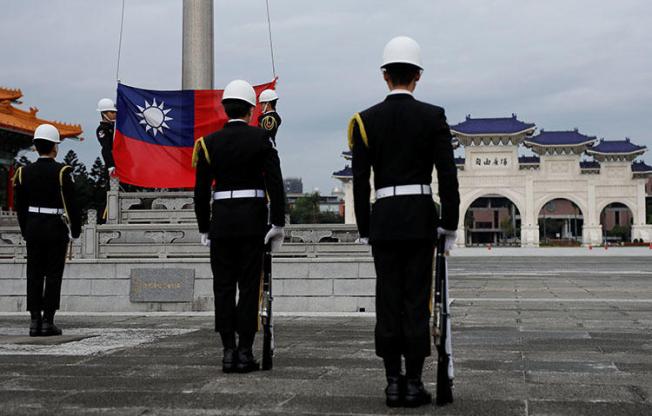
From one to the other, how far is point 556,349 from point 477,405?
200cm

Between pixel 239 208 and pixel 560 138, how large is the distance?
6204 centimetres

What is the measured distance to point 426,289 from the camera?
11.2ft

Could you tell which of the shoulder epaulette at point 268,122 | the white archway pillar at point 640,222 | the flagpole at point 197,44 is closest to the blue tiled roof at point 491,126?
the white archway pillar at point 640,222

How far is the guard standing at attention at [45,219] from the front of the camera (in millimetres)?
6129

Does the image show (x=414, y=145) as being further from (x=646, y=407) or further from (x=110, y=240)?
(x=110, y=240)

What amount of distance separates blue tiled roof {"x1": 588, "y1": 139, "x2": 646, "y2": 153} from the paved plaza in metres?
59.3

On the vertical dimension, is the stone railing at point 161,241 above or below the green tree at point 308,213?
below

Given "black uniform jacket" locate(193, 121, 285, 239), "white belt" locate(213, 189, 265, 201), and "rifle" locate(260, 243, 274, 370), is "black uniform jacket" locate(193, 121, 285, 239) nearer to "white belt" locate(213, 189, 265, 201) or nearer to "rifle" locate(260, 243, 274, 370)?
"white belt" locate(213, 189, 265, 201)

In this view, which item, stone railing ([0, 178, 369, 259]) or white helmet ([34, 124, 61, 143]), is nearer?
white helmet ([34, 124, 61, 143])

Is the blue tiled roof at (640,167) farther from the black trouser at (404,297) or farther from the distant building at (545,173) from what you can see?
the black trouser at (404,297)

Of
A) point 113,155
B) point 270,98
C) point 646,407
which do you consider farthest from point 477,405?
point 113,155

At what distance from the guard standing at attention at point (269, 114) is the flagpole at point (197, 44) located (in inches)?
129

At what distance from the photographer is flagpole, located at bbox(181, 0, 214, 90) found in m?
11.9

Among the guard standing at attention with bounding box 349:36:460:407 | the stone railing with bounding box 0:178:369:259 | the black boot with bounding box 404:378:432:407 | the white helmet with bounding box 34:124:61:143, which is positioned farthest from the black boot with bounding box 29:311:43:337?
the black boot with bounding box 404:378:432:407
